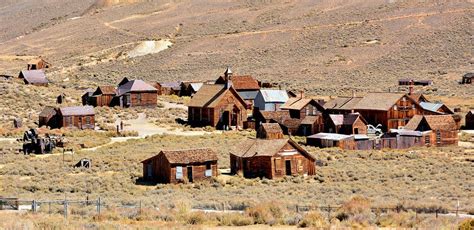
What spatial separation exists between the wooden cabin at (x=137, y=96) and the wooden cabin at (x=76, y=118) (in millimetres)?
12090

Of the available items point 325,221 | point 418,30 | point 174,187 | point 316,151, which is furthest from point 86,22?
point 325,221

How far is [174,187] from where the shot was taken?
34750 mm

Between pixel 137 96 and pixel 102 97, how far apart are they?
2988 mm

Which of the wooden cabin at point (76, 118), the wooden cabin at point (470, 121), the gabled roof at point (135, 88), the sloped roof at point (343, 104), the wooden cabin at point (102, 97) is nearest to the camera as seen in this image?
the sloped roof at point (343, 104)

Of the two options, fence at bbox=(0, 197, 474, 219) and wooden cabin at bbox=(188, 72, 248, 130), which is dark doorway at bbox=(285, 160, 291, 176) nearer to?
fence at bbox=(0, 197, 474, 219)

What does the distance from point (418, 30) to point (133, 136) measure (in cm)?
7165

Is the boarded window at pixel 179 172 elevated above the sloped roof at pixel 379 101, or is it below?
below

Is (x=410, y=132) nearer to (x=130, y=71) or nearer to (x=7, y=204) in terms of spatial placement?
(x=7, y=204)

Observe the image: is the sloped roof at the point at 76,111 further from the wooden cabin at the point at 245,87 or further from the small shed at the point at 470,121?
the small shed at the point at 470,121

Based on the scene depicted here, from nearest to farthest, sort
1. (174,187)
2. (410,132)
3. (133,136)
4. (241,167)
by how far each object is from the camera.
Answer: (174,187)
(241,167)
(410,132)
(133,136)

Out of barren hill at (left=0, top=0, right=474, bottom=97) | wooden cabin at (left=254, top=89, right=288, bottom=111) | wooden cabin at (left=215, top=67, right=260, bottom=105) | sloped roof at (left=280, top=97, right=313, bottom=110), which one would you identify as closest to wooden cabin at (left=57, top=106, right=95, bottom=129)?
wooden cabin at (left=254, top=89, right=288, bottom=111)

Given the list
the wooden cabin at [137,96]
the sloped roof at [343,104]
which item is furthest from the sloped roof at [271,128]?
the wooden cabin at [137,96]

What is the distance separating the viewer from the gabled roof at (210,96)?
6169 centimetres

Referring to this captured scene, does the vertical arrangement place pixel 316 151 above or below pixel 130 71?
below
